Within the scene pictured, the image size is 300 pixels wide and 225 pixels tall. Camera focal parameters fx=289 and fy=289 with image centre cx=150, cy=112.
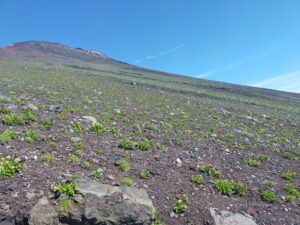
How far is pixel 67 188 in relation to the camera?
796cm

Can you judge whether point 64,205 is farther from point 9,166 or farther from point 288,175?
point 288,175

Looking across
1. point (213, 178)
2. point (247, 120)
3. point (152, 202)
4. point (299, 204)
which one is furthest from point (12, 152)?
point (247, 120)

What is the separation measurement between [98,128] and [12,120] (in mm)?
3738

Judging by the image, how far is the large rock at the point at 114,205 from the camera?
7.40 metres

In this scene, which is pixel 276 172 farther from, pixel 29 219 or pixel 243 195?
pixel 29 219

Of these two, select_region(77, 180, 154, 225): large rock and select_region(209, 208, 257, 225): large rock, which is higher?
select_region(77, 180, 154, 225): large rock

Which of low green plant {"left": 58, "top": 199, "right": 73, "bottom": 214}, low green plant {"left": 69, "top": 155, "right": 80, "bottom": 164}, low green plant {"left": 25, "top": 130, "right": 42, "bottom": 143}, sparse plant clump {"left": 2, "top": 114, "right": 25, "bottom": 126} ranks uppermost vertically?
sparse plant clump {"left": 2, "top": 114, "right": 25, "bottom": 126}

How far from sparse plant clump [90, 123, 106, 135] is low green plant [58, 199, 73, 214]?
5.93 meters

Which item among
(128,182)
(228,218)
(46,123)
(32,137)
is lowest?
(228,218)

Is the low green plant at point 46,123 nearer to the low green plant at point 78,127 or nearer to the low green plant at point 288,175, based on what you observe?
the low green plant at point 78,127

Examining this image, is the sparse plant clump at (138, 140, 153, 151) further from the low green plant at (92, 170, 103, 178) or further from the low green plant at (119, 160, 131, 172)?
the low green plant at (92, 170, 103, 178)

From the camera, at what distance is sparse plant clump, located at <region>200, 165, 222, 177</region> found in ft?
37.6

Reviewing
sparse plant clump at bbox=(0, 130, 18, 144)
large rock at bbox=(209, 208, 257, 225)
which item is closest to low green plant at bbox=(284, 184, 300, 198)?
large rock at bbox=(209, 208, 257, 225)

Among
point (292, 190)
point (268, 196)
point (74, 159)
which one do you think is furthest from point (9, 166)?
point (292, 190)
